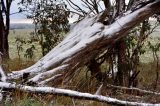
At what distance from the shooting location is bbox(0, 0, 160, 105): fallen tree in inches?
316

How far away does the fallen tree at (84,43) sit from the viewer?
8.02 meters

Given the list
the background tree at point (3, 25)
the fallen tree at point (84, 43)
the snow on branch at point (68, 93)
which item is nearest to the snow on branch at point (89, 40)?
the fallen tree at point (84, 43)

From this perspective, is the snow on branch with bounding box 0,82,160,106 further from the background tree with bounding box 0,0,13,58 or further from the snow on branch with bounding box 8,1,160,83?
the background tree with bounding box 0,0,13,58

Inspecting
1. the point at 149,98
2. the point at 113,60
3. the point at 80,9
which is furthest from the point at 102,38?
the point at 80,9

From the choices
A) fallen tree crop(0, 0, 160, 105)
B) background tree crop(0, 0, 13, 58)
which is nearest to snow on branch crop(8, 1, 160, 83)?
fallen tree crop(0, 0, 160, 105)

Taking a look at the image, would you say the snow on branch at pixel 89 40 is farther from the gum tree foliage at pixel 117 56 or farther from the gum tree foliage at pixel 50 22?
the gum tree foliage at pixel 50 22

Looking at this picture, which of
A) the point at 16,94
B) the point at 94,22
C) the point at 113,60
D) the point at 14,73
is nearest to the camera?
the point at 16,94

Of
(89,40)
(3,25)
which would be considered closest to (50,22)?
(3,25)

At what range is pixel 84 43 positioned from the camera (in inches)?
331

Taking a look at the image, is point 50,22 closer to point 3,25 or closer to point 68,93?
point 3,25

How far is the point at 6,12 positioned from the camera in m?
16.8

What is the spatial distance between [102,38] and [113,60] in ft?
6.64

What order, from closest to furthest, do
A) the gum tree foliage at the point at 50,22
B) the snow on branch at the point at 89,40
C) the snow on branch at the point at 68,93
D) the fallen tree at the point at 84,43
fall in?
the snow on branch at the point at 68,93, the fallen tree at the point at 84,43, the snow on branch at the point at 89,40, the gum tree foliage at the point at 50,22

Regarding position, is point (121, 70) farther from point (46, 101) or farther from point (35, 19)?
point (35, 19)
